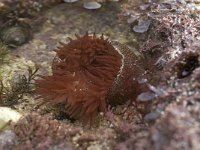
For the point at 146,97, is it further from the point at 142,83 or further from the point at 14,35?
the point at 14,35

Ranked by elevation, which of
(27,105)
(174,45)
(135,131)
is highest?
(174,45)

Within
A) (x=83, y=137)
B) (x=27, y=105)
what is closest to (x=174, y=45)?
(x=83, y=137)

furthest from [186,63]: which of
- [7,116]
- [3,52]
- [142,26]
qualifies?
[3,52]

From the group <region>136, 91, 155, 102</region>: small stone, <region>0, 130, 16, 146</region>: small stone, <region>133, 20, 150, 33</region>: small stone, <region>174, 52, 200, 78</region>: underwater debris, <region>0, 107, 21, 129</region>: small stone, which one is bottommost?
<region>0, 130, 16, 146</region>: small stone

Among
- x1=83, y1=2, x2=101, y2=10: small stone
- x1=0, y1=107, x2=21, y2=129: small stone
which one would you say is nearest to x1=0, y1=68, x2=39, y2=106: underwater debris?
x1=0, y1=107, x2=21, y2=129: small stone

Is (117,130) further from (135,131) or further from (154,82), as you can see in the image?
(154,82)

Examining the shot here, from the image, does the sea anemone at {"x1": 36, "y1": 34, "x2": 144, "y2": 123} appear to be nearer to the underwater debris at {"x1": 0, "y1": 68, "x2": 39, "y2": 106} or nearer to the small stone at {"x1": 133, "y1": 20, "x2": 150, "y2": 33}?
the underwater debris at {"x1": 0, "y1": 68, "x2": 39, "y2": 106}
